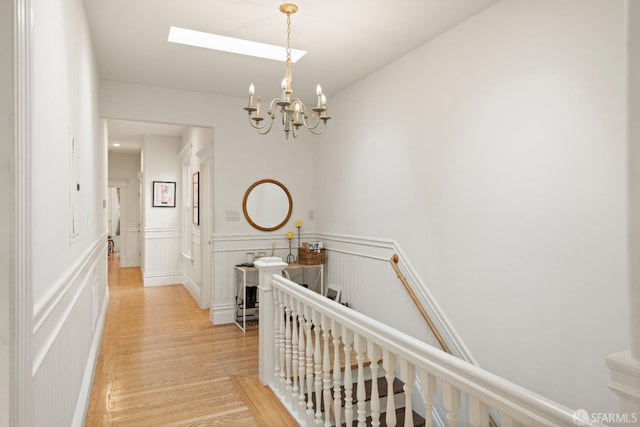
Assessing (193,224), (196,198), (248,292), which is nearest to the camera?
(248,292)

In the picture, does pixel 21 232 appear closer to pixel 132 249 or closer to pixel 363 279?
pixel 363 279

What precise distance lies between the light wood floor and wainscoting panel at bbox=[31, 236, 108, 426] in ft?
1.04

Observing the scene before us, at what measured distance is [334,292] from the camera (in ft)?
15.6

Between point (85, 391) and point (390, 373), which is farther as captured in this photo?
point (85, 391)

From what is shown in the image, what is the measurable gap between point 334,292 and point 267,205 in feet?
4.51

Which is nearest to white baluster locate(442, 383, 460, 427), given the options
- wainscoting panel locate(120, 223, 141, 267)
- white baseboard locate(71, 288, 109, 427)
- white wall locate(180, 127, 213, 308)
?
white baseboard locate(71, 288, 109, 427)

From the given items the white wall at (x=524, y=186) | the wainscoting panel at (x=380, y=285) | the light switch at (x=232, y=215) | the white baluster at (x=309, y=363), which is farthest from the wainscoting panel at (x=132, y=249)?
the white baluster at (x=309, y=363)

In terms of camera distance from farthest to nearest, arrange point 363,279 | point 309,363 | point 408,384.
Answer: point 363,279
point 309,363
point 408,384

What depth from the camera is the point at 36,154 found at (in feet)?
4.07

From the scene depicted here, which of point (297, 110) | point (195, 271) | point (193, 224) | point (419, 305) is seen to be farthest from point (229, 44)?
point (195, 271)

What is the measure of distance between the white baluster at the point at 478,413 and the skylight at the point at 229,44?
3.07 m

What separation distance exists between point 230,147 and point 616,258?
12.9 ft

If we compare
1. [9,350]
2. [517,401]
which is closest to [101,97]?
[9,350]

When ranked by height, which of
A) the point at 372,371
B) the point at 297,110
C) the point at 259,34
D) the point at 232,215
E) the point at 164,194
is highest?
the point at 259,34
